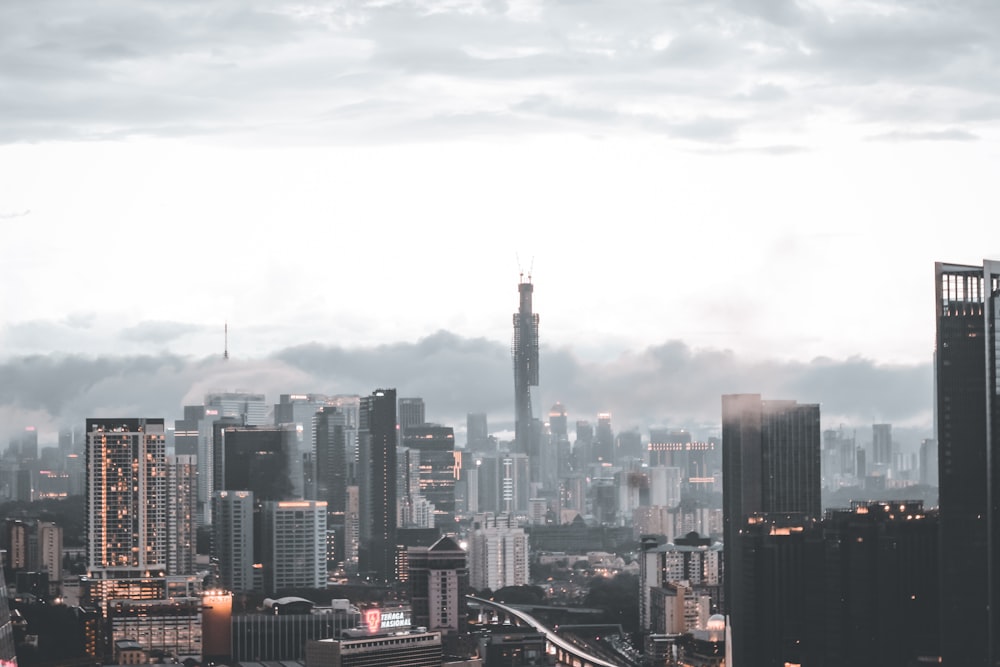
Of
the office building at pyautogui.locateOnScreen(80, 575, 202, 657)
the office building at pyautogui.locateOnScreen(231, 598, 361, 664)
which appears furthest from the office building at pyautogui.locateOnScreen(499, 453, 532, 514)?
the office building at pyautogui.locateOnScreen(231, 598, 361, 664)

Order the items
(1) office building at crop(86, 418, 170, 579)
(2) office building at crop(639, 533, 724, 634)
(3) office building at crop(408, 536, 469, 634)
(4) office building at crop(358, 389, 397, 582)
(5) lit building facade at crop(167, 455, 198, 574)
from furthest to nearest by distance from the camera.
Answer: (4) office building at crop(358, 389, 397, 582)
(5) lit building facade at crop(167, 455, 198, 574)
(1) office building at crop(86, 418, 170, 579)
(3) office building at crop(408, 536, 469, 634)
(2) office building at crop(639, 533, 724, 634)

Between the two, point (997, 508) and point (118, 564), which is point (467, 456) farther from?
point (997, 508)

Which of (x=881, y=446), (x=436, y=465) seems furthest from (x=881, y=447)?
(x=436, y=465)

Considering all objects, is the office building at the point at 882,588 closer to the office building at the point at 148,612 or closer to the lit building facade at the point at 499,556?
the office building at the point at 148,612

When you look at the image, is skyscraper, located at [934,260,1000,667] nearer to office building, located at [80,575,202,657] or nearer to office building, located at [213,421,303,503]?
office building, located at [80,575,202,657]

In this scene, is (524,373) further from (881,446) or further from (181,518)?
(881,446)

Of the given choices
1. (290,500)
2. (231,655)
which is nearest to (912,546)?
(231,655)

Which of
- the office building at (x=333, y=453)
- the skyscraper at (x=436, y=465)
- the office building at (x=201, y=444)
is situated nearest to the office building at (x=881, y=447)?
the office building at (x=201, y=444)
